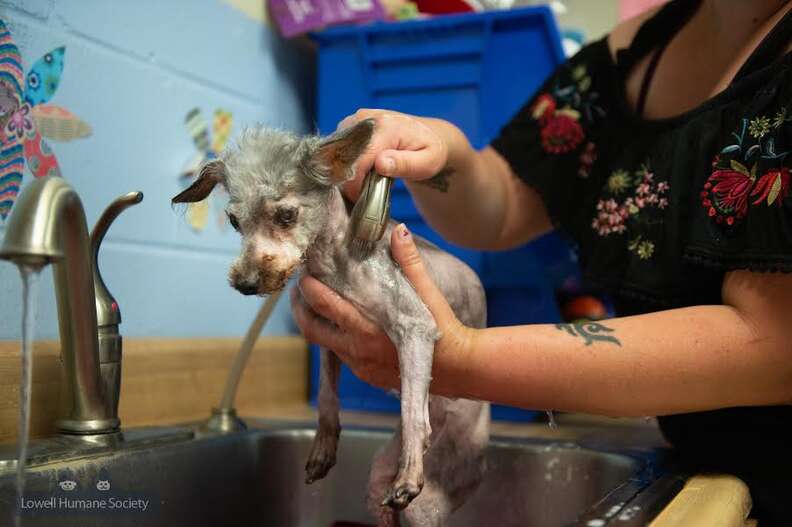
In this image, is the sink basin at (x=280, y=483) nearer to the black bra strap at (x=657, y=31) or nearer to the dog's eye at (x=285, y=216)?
the dog's eye at (x=285, y=216)

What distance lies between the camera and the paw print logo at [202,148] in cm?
116

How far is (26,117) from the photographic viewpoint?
0.86 m

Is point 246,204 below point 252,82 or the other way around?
below

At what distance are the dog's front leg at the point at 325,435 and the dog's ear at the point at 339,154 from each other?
215mm

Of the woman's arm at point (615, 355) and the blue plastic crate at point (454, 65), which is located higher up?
the blue plastic crate at point (454, 65)

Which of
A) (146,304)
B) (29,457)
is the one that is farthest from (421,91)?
(29,457)

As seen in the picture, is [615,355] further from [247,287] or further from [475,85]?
[475,85]

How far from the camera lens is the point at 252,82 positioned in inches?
53.6

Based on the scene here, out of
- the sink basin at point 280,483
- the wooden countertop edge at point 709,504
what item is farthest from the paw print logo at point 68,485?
the wooden countertop edge at point 709,504

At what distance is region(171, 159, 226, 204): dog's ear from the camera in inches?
28.4

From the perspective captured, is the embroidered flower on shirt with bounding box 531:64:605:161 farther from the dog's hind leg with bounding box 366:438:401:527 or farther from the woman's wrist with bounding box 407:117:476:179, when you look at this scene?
the dog's hind leg with bounding box 366:438:401:527

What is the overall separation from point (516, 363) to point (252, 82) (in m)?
0.83

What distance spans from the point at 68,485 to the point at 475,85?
99 cm

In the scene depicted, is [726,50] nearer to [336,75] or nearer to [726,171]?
[726,171]
